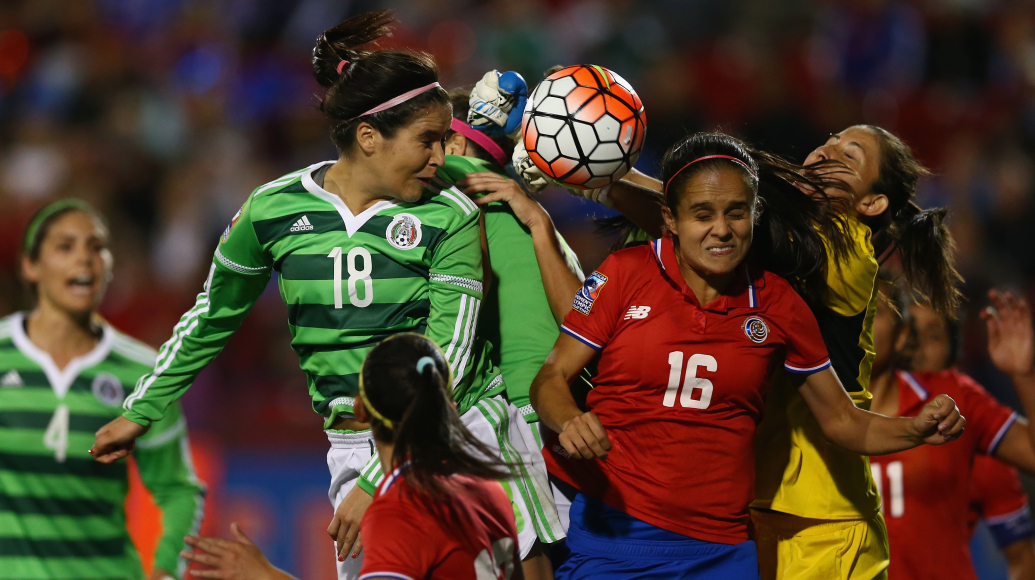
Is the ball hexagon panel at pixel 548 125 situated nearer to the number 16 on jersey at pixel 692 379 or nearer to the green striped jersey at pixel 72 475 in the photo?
the number 16 on jersey at pixel 692 379

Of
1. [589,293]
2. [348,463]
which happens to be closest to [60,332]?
[348,463]

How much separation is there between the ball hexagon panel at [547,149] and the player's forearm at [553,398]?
68cm

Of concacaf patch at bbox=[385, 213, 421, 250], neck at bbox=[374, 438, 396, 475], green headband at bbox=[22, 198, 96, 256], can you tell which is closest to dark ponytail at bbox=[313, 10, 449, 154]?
concacaf patch at bbox=[385, 213, 421, 250]

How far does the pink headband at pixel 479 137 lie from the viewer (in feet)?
13.8

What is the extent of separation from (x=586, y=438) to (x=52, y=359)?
2.93 m

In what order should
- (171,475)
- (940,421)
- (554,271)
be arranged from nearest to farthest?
1. (940,421)
2. (554,271)
3. (171,475)

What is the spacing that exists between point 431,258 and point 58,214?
2528mm

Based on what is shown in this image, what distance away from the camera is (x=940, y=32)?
10.0m

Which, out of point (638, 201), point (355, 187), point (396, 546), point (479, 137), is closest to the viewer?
point (396, 546)

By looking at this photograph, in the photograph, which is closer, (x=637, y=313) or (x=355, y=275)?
(x=637, y=313)

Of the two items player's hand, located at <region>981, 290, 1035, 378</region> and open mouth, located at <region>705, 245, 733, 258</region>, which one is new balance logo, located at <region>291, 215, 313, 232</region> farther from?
player's hand, located at <region>981, 290, 1035, 378</region>

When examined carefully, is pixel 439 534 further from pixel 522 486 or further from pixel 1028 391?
pixel 1028 391

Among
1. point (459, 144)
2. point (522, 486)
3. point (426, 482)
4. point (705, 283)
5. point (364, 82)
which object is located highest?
point (364, 82)

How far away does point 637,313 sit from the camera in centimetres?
339
